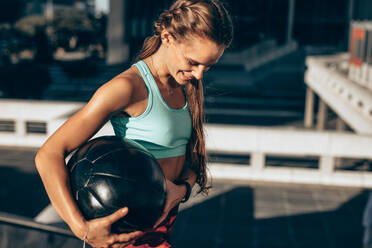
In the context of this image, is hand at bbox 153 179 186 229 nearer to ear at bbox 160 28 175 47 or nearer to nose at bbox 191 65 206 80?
nose at bbox 191 65 206 80

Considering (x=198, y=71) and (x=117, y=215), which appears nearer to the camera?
(x=117, y=215)

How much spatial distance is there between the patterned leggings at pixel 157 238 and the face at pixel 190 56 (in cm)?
83

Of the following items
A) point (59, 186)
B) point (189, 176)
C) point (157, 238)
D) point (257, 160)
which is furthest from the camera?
point (257, 160)

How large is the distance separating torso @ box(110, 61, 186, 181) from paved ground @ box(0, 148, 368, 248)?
95.2 inches

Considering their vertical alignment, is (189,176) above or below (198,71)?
below

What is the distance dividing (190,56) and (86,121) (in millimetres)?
577

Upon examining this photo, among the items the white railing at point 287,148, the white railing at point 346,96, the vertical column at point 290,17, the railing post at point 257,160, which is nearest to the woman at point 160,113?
the white railing at point 287,148

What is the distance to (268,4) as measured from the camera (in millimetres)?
42375

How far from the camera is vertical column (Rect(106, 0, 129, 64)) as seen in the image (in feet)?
122

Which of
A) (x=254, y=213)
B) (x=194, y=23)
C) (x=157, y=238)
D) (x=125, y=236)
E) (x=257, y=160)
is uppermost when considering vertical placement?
(x=194, y=23)

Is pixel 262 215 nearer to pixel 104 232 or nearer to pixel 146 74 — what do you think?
pixel 146 74

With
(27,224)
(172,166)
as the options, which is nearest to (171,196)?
(172,166)

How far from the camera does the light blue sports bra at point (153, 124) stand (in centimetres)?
226

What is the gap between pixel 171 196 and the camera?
2387mm
